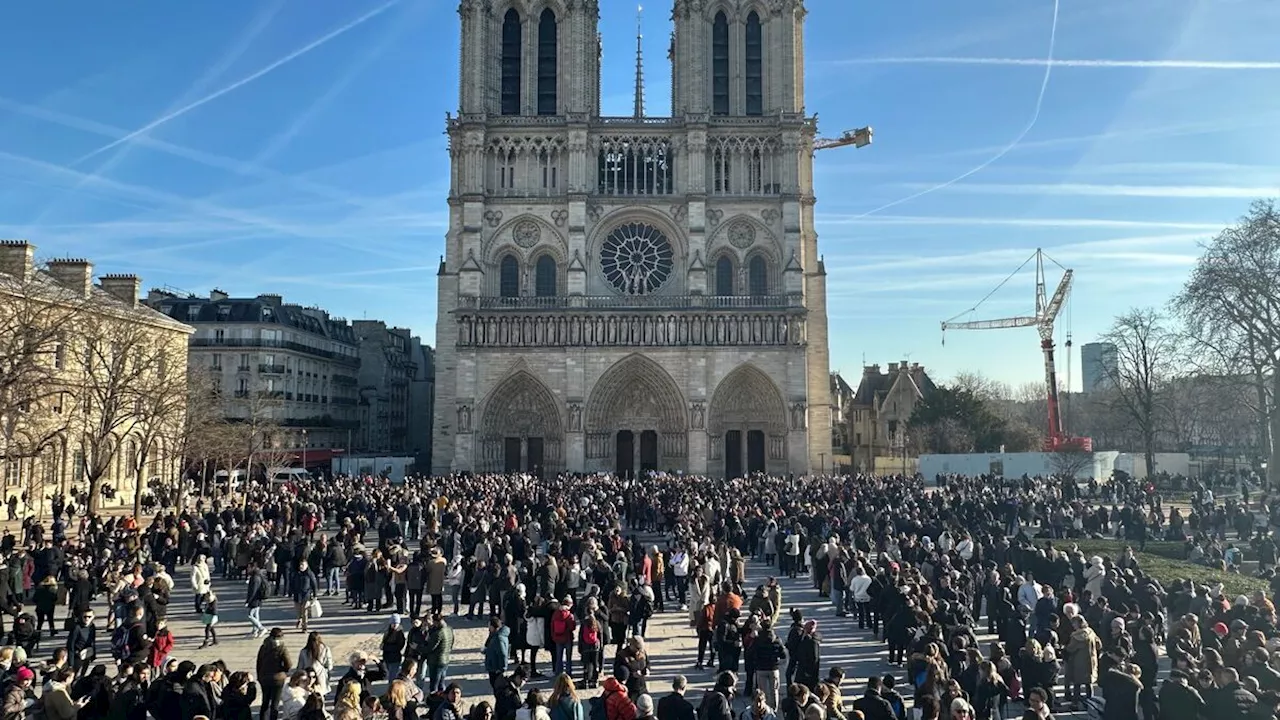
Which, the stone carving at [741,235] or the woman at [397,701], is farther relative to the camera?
the stone carving at [741,235]

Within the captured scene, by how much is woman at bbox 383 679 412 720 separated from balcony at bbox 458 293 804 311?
119ft

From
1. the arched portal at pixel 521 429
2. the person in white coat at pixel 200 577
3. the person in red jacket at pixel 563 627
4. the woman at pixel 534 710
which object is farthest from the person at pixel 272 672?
the arched portal at pixel 521 429

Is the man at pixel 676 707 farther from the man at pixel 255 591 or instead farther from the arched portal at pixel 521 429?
the arched portal at pixel 521 429

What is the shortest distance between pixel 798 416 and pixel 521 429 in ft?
45.7

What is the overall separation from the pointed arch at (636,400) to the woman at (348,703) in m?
35.8

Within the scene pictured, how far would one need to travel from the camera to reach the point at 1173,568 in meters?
18.4

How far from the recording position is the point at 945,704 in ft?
25.0

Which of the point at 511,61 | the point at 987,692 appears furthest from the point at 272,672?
the point at 511,61

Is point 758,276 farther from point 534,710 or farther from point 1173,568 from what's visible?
point 534,710

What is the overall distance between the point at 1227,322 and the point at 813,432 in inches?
740

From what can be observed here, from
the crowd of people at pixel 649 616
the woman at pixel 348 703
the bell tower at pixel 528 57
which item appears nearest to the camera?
the woman at pixel 348 703

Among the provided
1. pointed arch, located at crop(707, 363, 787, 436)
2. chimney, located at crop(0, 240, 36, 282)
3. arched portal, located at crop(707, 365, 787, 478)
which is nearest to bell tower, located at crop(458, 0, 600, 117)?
pointed arch, located at crop(707, 363, 787, 436)

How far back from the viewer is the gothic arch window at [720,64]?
47.4 m

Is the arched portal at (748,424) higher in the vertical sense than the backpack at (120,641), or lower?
higher
